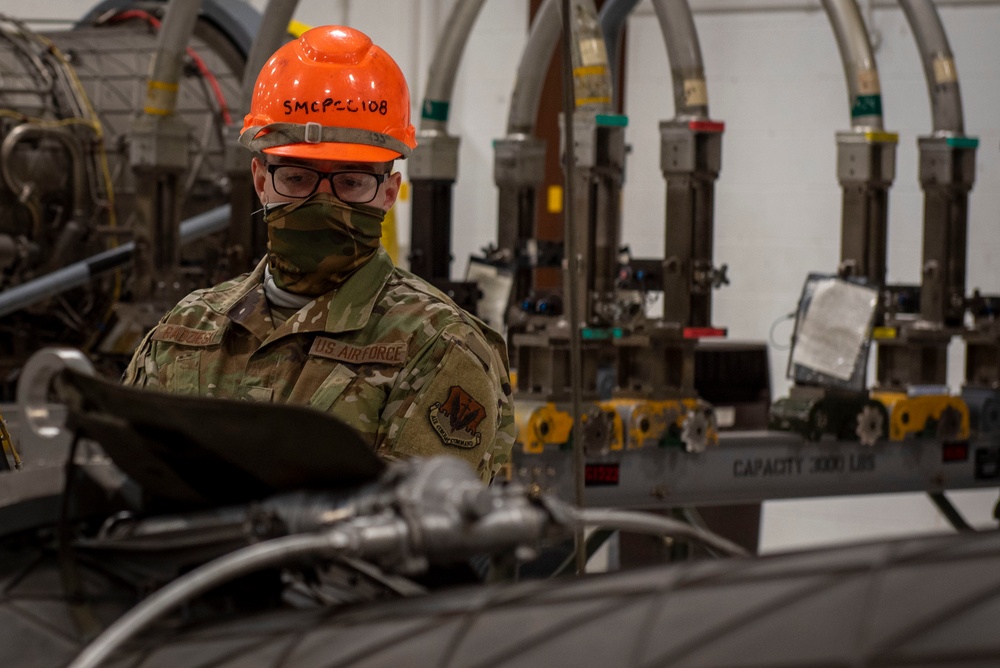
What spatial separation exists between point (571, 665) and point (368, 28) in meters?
6.82

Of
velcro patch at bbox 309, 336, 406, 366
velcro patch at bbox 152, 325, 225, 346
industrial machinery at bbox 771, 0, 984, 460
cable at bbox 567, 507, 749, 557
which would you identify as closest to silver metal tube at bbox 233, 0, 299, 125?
industrial machinery at bbox 771, 0, 984, 460

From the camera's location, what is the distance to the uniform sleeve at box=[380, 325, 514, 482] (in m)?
1.53

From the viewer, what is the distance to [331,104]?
5.60 ft

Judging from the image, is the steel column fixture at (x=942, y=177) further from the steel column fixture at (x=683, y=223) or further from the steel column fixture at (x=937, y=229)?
the steel column fixture at (x=683, y=223)

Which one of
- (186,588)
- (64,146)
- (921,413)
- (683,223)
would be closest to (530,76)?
(683,223)

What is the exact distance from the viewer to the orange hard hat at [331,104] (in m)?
1.67

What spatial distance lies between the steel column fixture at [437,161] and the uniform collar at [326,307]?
7.49 ft

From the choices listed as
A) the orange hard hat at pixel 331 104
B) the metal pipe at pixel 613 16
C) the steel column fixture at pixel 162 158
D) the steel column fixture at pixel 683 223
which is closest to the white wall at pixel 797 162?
the metal pipe at pixel 613 16

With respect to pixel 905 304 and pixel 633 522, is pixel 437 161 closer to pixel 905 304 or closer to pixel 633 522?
pixel 905 304

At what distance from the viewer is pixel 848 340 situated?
376 centimetres

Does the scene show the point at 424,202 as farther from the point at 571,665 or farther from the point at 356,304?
the point at 571,665

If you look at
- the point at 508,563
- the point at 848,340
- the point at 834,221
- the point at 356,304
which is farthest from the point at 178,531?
the point at 834,221

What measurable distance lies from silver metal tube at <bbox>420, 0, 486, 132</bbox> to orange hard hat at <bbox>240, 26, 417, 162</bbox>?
7.52ft

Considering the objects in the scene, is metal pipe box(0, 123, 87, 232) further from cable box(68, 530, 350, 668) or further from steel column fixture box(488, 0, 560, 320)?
cable box(68, 530, 350, 668)
